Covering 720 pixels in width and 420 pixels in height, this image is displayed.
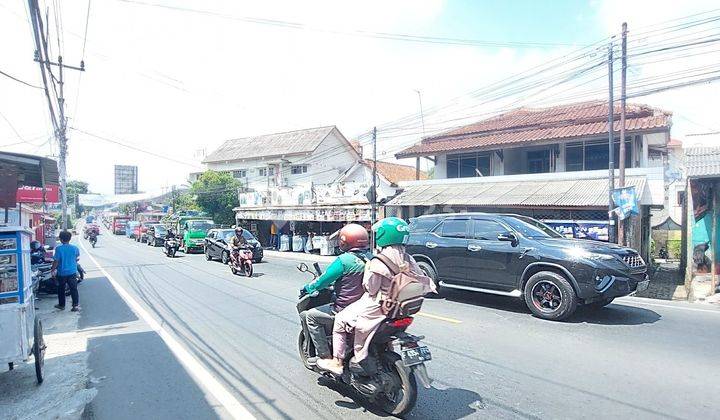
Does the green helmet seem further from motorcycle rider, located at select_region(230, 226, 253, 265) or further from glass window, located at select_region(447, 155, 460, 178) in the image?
glass window, located at select_region(447, 155, 460, 178)

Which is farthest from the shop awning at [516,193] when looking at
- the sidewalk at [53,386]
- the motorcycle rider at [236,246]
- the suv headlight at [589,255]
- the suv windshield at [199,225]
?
the sidewalk at [53,386]

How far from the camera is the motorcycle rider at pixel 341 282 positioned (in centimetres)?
430

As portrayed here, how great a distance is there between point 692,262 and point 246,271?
1290cm

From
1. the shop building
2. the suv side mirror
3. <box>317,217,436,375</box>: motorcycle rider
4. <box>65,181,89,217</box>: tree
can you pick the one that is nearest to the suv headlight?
the suv side mirror

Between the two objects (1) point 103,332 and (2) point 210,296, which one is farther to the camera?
(2) point 210,296

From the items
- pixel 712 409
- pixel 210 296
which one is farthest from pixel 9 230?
pixel 712 409

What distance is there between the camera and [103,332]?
724cm

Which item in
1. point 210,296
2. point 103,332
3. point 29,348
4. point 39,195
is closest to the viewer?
point 29,348

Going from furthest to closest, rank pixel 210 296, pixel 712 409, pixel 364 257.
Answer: pixel 210 296 < pixel 364 257 < pixel 712 409

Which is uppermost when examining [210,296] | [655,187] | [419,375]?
[655,187]

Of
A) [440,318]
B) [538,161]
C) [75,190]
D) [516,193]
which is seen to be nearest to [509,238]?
[440,318]

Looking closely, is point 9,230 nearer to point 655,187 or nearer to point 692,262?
point 692,262

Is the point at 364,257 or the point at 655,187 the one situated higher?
the point at 655,187

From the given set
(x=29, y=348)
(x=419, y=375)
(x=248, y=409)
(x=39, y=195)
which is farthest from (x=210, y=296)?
(x=39, y=195)
